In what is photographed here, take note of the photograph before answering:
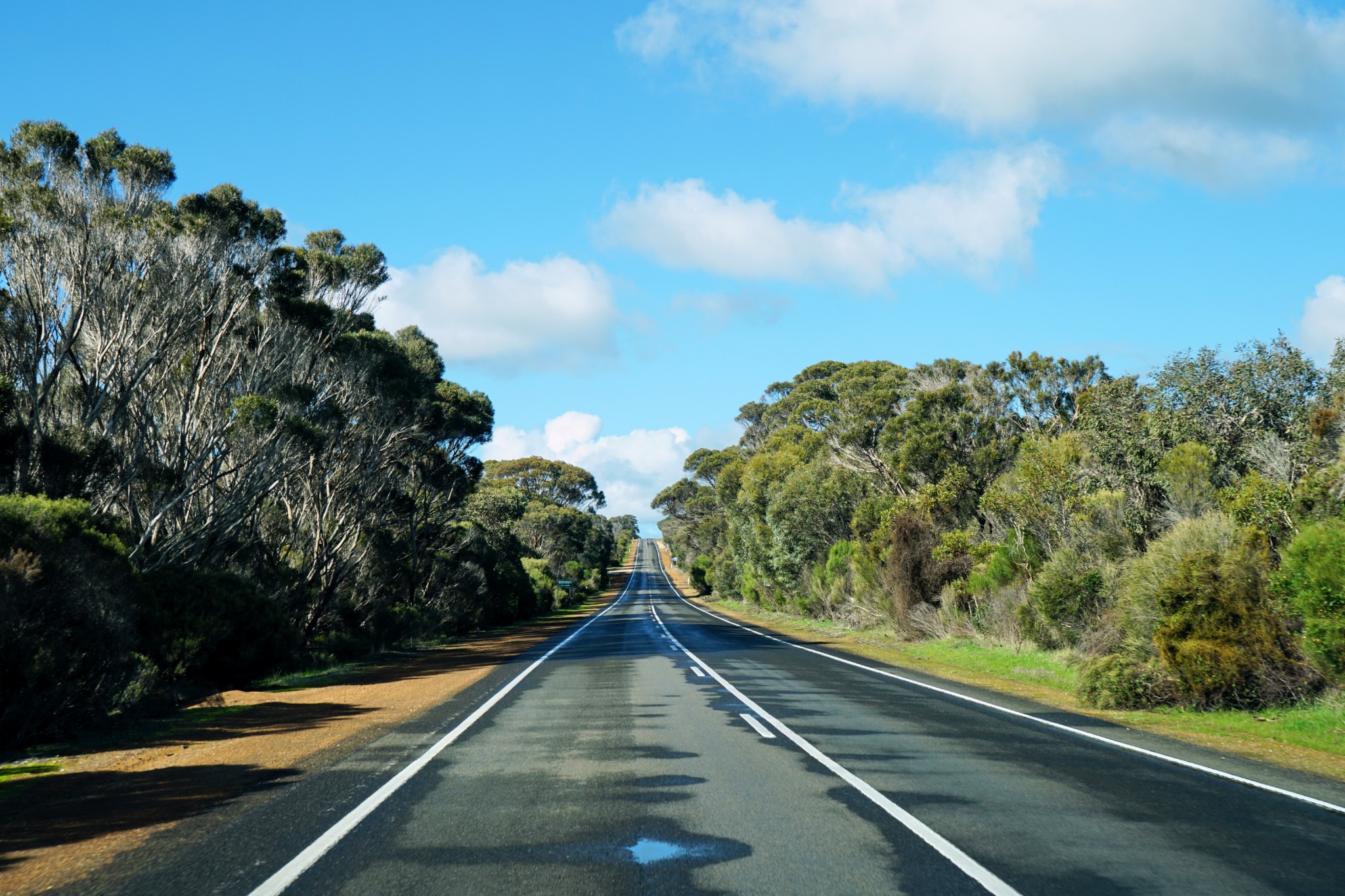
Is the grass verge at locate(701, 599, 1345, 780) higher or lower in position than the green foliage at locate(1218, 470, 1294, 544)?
lower

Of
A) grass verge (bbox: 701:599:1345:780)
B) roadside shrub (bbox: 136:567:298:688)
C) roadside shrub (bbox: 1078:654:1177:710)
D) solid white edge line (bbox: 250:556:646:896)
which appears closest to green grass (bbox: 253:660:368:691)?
roadside shrub (bbox: 136:567:298:688)

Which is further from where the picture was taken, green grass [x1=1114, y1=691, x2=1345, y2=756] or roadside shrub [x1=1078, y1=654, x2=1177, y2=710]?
roadside shrub [x1=1078, y1=654, x2=1177, y2=710]

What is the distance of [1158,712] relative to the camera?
1291 centimetres

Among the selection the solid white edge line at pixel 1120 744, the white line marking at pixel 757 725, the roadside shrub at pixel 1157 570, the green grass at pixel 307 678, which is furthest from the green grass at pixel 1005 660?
the green grass at pixel 307 678

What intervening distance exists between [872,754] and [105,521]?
13818 millimetres

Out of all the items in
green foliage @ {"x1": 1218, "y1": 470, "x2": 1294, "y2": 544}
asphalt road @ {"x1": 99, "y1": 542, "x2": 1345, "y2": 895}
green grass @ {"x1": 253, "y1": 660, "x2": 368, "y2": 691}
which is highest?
green foliage @ {"x1": 1218, "y1": 470, "x2": 1294, "y2": 544}

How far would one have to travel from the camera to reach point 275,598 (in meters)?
24.4

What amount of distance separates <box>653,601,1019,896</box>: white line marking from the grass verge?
4600mm

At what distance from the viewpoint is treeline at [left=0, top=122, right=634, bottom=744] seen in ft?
37.1

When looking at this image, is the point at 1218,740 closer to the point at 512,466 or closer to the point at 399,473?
the point at 399,473

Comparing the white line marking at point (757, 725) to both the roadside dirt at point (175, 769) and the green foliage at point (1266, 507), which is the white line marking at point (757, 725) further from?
the green foliage at point (1266, 507)

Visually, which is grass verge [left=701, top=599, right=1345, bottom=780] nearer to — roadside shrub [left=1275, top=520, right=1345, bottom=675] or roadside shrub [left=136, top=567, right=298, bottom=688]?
roadside shrub [left=1275, top=520, right=1345, bottom=675]

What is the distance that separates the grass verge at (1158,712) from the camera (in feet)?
32.0

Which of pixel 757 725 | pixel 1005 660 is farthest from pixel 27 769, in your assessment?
pixel 1005 660
